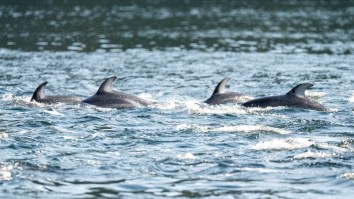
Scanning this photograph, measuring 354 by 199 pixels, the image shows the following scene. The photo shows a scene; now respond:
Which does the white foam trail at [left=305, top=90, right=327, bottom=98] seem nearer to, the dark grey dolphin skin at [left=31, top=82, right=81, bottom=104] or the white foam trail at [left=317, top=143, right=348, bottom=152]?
the dark grey dolphin skin at [left=31, top=82, right=81, bottom=104]

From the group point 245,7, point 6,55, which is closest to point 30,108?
point 6,55

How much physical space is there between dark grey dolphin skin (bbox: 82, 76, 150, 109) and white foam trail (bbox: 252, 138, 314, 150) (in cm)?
848

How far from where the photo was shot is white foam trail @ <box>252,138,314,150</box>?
71.7 ft

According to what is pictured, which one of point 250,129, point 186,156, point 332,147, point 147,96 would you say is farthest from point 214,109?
point 186,156

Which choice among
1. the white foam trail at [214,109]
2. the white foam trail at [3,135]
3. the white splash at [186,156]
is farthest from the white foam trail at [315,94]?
the white foam trail at [3,135]

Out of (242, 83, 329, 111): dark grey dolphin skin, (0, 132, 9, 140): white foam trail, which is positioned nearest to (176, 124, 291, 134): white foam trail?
(242, 83, 329, 111): dark grey dolphin skin

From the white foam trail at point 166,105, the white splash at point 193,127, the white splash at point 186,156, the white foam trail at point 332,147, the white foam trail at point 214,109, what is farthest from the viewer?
the white foam trail at point 166,105

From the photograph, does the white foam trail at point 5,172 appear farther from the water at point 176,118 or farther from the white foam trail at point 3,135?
the white foam trail at point 3,135

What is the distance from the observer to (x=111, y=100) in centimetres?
3002

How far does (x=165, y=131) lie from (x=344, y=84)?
48.7 feet

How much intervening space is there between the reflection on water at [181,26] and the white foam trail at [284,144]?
97.4 ft

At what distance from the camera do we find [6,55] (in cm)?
5009

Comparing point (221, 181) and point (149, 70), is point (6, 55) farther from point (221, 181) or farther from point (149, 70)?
point (221, 181)

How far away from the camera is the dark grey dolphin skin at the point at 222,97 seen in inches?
1219
